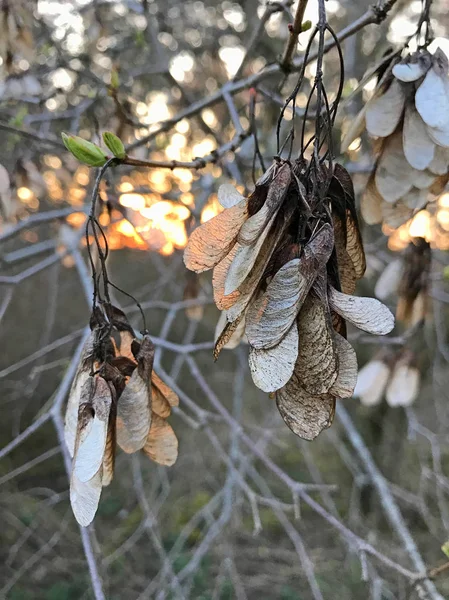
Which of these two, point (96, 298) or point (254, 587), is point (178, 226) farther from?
point (254, 587)

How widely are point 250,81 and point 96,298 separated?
17.8 inches

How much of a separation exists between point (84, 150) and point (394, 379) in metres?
0.97

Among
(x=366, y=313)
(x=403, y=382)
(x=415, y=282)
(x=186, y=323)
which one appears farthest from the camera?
(x=186, y=323)

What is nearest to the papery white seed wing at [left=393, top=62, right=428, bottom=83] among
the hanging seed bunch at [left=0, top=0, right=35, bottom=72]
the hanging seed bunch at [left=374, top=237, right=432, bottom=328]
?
the hanging seed bunch at [left=374, top=237, right=432, bottom=328]

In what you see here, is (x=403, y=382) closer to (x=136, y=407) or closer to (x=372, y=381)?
(x=372, y=381)

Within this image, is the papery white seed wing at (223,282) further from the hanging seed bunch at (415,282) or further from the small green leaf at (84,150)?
the hanging seed bunch at (415,282)

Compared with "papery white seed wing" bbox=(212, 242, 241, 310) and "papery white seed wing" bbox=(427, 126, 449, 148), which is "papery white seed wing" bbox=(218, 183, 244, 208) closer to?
"papery white seed wing" bbox=(212, 242, 241, 310)

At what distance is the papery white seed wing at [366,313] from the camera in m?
0.38

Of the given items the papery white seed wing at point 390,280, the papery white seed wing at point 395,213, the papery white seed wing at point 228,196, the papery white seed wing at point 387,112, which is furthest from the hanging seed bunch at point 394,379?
the papery white seed wing at point 228,196

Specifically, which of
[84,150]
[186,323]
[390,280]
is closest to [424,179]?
[84,150]

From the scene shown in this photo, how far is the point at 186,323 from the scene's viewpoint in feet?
13.4

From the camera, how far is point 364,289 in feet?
8.40

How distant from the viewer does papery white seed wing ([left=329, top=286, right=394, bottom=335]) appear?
0.38 metres

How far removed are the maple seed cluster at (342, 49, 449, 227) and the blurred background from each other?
2.5 inches
